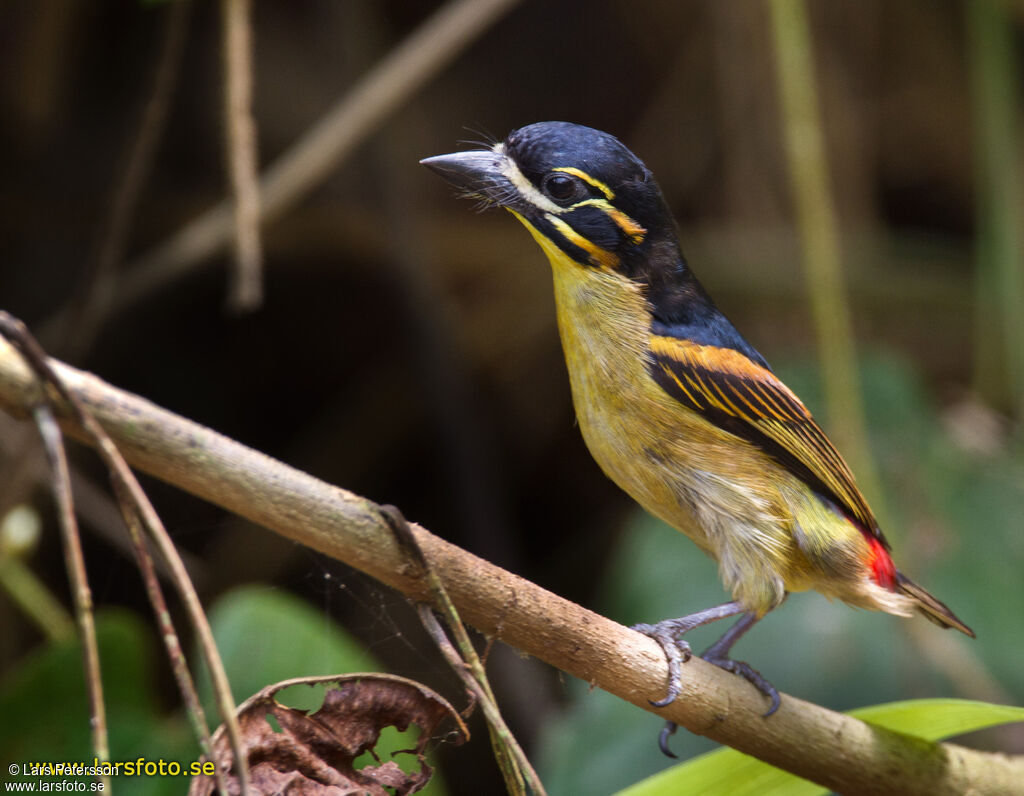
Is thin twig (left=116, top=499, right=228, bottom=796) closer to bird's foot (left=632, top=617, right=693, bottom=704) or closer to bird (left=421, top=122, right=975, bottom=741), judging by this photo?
bird's foot (left=632, top=617, right=693, bottom=704)

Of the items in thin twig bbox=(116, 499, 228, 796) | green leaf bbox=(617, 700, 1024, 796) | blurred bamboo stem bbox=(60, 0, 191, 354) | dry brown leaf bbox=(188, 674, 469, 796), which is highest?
blurred bamboo stem bbox=(60, 0, 191, 354)

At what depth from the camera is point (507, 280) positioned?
179 inches

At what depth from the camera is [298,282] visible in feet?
15.3

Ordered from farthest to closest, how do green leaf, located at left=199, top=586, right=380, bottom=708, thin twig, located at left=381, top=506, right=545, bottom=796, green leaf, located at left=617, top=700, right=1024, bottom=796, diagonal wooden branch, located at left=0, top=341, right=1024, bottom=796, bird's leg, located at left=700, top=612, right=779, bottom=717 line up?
1. green leaf, located at left=199, top=586, right=380, bottom=708
2. bird's leg, located at left=700, top=612, right=779, bottom=717
3. green leaf, located at left=617, top=700, right=1024, bottom=796
4. thin twig, located at left=381, top=506, right=545, bottom=796
5. diagonal wooden branch, located at left=0, top=341, right=1024, bottom=796

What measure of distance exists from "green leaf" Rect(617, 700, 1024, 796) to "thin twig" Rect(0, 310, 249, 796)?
847mm

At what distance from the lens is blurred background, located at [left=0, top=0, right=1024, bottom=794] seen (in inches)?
123

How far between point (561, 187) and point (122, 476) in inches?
35.7

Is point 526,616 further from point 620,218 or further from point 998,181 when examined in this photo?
point 998,181

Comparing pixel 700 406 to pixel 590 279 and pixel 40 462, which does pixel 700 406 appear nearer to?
pixel 590 279

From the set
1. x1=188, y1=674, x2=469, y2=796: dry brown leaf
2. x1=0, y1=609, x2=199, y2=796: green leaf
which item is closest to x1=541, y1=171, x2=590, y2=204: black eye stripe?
x1=188, y1=674, x2=469, y2=796: dry brown leaf

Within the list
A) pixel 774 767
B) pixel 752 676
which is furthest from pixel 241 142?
pixel 774 767

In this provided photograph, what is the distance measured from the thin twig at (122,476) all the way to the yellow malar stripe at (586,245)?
91 centimetres

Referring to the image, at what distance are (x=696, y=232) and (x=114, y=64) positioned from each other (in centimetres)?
268

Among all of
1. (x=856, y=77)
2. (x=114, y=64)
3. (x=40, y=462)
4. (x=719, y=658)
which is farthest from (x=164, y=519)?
(x=856, y=77)
